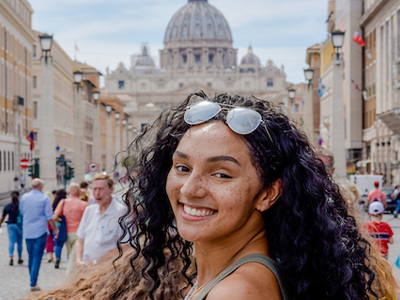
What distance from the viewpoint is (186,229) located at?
1670 millimetres

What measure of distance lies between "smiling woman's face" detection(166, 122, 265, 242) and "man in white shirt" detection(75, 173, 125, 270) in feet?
13.5

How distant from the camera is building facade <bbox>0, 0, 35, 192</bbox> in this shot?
128ft

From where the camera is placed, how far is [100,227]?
5965 mm

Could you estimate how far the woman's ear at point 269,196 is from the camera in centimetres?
169

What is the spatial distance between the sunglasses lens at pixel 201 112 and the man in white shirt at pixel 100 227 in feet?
13.2

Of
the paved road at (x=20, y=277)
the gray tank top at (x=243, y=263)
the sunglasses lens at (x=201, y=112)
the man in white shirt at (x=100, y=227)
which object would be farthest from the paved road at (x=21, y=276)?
the gray tank top at (x=243, y=263)

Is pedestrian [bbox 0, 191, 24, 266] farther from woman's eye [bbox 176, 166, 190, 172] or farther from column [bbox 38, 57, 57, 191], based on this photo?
woman's eye [bbox 176, 166, 190, 172]

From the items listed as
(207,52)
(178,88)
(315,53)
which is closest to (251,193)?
(315,53)

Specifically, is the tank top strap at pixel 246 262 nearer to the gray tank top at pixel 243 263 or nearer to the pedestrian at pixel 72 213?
the gray tank top at pixel 243 263

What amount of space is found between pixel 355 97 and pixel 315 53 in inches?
870

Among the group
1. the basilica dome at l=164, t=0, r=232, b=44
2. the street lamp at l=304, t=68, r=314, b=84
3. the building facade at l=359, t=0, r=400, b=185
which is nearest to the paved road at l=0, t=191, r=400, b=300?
the street lamp at l=304, t=68, r=314, b=84

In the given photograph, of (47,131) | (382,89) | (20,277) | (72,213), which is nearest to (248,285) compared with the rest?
(72,213)

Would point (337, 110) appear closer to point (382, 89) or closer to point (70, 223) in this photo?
point (70, 223)

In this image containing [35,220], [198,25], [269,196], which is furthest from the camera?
[198,25]
